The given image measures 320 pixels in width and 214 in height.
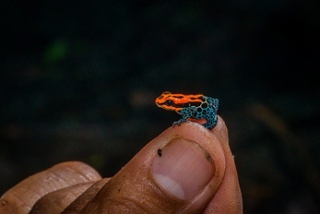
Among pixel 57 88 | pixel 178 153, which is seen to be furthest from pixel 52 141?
pixel 178 153

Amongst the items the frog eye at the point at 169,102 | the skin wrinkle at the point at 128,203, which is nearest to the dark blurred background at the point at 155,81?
the frog eye at the point at 169,102

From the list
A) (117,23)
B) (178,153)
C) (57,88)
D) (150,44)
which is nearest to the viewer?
(178,153)

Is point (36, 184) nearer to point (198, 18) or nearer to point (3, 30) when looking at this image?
point (198, 18)

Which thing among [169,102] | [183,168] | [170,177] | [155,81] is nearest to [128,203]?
[170,177]

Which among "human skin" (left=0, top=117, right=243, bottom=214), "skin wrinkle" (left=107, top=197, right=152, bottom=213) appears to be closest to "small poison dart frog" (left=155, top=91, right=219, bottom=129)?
"human skin" (left=0, top=117, right=243, bottom=214)

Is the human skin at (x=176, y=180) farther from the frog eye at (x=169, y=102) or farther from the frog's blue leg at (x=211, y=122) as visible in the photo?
the frog eye at (x=169, y=102)

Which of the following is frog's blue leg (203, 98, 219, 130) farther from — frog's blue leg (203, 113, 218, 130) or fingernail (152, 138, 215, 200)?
fingernail (152, 138, 215, 200)

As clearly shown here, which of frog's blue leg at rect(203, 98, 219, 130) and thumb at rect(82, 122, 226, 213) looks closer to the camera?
thumb at rect(82, 122, 226, 213)

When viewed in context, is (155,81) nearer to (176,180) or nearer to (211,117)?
(211,117)
